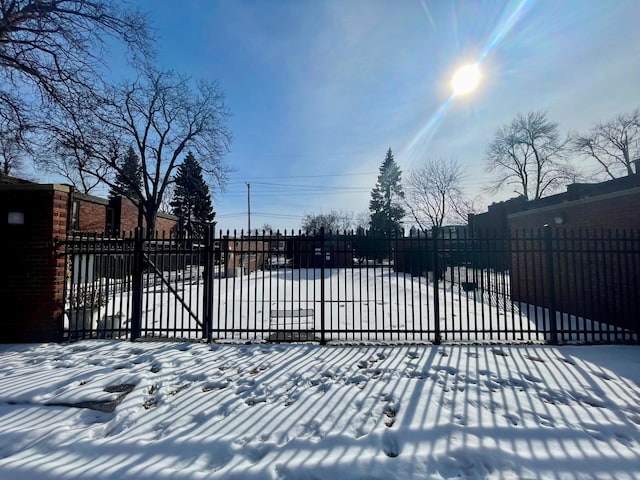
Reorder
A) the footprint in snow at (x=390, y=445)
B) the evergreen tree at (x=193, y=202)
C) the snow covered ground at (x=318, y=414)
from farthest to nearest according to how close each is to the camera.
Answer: the evergreen tree at (x=193, y=202) → the footprint in snow at (x=390, y=445) → the snow covered ground at (x=318, y=414)

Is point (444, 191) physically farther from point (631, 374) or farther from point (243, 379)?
point (243, 379)

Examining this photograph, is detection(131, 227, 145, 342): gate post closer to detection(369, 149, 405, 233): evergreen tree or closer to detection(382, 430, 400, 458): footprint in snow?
detection(382, 430, 400, 458): footprint in snow

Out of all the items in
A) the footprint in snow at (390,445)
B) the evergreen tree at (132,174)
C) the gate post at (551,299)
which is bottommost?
the footprint in snow at (390,445)

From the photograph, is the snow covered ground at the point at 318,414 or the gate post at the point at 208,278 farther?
the gate post at the point at 208,278

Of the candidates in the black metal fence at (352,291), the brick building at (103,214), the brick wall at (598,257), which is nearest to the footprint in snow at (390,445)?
the black metal fence at (352,291)

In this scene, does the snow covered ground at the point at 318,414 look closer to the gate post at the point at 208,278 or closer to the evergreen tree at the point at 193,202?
the gate post at the point at 208,278

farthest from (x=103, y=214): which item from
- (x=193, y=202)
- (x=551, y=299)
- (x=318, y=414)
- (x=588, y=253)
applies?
(x=588, y=253)

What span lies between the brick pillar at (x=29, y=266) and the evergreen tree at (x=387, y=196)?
3895 cm

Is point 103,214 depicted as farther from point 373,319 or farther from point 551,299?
point 551,299

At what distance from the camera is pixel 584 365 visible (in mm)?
4441

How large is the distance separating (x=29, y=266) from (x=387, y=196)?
136 ft

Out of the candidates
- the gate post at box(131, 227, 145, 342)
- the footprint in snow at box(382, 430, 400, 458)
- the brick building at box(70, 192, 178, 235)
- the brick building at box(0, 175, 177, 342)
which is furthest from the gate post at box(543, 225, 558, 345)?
the brick building at box(70, 192, 178, 235)

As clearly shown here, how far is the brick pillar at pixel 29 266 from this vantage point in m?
5.31

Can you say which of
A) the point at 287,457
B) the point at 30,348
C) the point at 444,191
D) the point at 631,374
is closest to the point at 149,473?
the point at 287,457
